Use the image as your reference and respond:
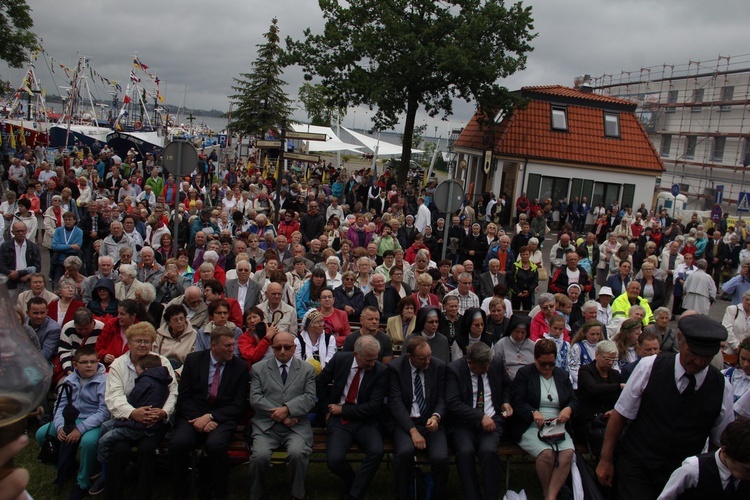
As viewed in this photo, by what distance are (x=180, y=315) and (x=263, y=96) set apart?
31006mm

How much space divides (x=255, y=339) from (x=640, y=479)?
4.10m

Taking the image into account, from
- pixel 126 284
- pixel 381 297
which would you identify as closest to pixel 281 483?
pixel 381 297

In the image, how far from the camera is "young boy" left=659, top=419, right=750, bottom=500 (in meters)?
3.47

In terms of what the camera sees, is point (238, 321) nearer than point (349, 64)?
Yes

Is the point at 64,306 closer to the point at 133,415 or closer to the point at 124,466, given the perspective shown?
the point at 133,415

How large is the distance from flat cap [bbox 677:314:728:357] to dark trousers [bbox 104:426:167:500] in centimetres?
439

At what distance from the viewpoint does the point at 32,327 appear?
6641 millimetres

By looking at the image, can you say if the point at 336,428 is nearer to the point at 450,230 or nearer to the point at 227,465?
the point at 227,465

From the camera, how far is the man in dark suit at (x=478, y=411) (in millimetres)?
5512

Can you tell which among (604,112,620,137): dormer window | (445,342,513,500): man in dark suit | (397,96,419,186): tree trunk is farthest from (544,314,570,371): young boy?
(604,112,620,137): dormer window

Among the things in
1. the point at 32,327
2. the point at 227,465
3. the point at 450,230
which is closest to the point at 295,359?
the point at 227,465

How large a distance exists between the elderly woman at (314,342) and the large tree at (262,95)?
30006 mm

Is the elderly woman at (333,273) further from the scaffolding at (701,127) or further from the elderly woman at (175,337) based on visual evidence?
the scaffolding at (701,127)

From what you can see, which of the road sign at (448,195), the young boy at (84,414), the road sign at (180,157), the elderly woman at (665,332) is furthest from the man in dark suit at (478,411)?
the road sign at (180,157)
